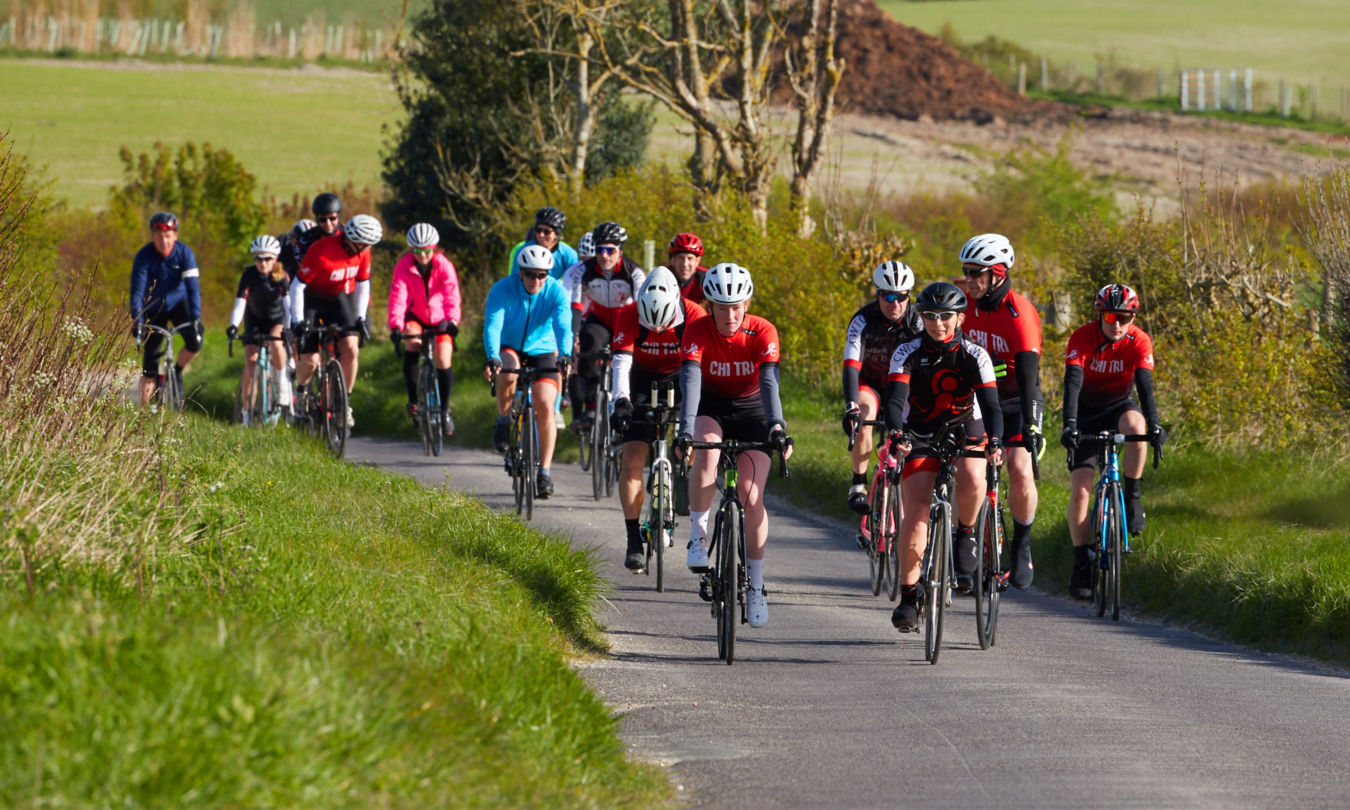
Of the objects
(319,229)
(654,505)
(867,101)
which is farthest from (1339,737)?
(867,101)

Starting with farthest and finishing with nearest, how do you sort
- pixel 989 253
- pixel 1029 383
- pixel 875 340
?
pixel 875 340, pixel 989 253, pixel 1029 383

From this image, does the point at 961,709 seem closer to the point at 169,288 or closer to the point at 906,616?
the point at 906,616

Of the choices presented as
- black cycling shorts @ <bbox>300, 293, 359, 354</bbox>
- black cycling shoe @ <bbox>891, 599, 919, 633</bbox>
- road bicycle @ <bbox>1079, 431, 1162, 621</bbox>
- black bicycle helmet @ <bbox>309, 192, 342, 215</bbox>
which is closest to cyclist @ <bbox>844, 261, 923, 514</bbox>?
black cycling shoe @ <bbox>891, 599, 919, 633</bbox>

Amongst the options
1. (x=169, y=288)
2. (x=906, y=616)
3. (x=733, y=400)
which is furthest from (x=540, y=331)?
(x=906, y=616)

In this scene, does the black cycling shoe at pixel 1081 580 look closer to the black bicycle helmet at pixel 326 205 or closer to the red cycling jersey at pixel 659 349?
the red cycling jersey at pixel 659 349

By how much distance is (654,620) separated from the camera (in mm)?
10500

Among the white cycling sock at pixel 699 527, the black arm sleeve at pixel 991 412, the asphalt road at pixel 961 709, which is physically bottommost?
the asphalt road at pixel 961 709

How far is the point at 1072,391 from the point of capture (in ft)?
36.7

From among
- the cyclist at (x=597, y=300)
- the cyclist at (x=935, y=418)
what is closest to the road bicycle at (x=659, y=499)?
the cyclist at (x=935, y=418)

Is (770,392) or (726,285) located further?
(726,285)

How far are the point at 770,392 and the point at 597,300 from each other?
542 cm

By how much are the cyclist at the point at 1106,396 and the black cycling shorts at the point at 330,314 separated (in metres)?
7.31

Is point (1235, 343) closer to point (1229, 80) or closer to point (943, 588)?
point (943, 588)

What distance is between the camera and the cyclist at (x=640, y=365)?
10.8 m
